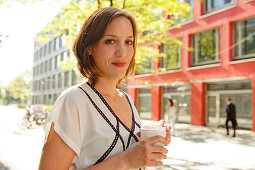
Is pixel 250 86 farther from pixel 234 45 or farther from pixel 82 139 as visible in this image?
pixel 82 139

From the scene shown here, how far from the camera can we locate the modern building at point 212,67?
14690mm

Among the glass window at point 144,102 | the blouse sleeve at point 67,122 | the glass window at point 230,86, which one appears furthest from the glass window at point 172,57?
the blouse sleeve at point 67,122

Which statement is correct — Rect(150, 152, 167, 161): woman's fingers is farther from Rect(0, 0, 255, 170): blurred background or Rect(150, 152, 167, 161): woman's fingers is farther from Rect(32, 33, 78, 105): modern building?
Rect(32, 33, 78, 105): modern building

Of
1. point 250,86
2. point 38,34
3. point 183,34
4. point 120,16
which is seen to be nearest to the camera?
point 120,16

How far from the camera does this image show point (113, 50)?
139 centimetres

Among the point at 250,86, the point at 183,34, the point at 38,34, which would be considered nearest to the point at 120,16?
the point at 38,34

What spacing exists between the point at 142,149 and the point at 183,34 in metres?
18.7

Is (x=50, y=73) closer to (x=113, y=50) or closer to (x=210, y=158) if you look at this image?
(x=210, y=158)

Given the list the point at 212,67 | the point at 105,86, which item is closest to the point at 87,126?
the point at 105,86

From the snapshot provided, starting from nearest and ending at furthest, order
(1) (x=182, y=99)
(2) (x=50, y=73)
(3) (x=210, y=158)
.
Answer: (3) (x=210, y=158)
(1) (x=182, y=99)
(2) (x=50, y=73)

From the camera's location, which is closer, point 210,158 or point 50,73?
point 210,158

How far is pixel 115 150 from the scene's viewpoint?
4.32ft

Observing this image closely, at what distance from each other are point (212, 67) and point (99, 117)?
16243 millimetres

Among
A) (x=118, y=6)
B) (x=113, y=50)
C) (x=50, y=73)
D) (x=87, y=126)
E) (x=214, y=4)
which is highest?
(x=214, y=4)
